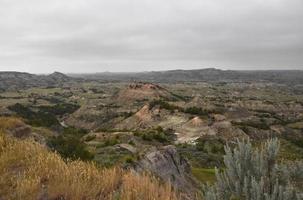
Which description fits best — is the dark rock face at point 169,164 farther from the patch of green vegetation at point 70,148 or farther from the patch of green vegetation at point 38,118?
the patch of green vegetation at point 38,118

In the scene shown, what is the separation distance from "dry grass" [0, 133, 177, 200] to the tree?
2.05 feet

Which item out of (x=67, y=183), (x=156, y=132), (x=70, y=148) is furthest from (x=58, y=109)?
(x=67, y=183)

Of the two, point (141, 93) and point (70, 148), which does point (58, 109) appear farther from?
point (70, 148)

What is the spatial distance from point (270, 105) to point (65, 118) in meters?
73.7

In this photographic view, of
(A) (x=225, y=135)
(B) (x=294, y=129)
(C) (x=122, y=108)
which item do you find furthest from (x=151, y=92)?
(A) (x=225, y=135)

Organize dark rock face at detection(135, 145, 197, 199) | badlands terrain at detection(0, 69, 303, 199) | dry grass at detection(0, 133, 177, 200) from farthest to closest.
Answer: badlands terrain at detection(0, 69, 303, 199) → dark rock face at detection(135, 145, 197, 199) → dry grass at detection(0, 133, 177, 200)

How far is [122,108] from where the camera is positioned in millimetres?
139625

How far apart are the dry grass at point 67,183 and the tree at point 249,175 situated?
2.05ft

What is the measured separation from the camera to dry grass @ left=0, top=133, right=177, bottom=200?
17.5ft

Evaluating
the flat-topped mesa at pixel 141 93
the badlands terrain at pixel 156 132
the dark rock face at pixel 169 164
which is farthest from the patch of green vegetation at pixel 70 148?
the flat-topped mesa at pixel 141 93

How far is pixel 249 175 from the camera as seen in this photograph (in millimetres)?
5164

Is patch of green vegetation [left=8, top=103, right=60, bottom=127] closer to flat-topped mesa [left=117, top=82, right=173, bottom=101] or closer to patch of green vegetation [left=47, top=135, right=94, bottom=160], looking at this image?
patch of green vegetation [left=47, top=135, right=94, bottom=160]

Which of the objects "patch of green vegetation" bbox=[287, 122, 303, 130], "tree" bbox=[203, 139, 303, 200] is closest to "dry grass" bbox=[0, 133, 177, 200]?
"tree" bbox=[203, 139, 303, 200]

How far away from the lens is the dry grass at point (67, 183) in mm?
5324
